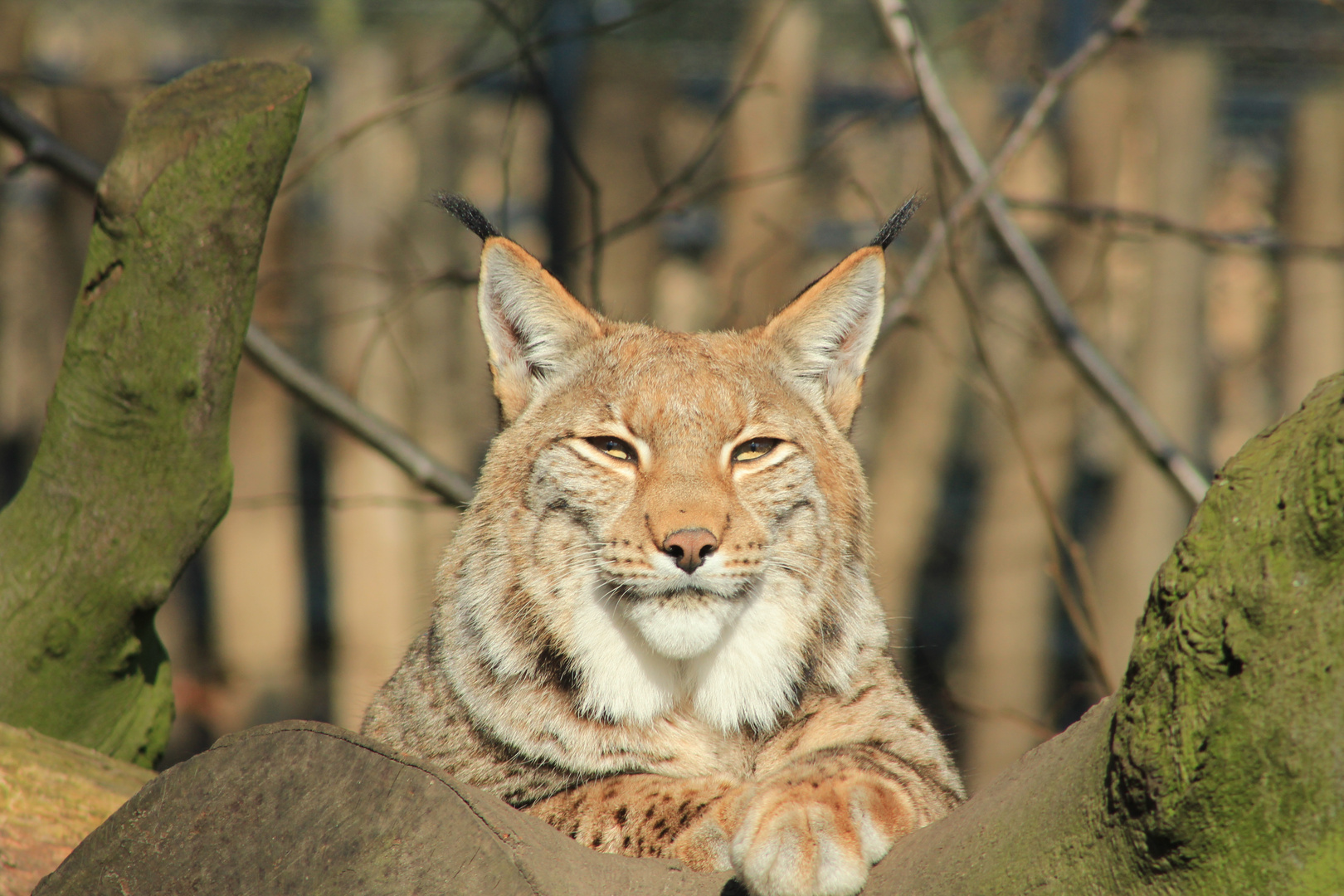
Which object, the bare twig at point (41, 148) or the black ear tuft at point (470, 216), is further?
the bare twig at point (41, 148)

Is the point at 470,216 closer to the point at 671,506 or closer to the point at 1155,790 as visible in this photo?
the point at 671,506

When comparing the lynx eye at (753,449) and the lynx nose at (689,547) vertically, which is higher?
the lynx eye at (753,449)

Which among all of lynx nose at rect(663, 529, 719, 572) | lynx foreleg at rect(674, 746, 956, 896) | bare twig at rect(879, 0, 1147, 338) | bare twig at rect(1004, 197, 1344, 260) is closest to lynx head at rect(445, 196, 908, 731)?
lynx nose at rect(663, 529, 719, 572)

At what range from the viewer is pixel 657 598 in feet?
9.52

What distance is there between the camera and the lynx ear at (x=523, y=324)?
345cm

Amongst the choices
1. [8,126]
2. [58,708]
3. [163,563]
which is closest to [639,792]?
[163,563]

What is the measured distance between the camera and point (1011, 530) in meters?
8.17

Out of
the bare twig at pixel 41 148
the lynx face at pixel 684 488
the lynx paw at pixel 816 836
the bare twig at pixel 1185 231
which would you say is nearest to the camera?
the lynx paw at pixel 816 836

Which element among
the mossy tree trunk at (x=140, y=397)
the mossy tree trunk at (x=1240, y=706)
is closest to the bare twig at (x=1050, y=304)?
the mossy tree trunk at (x=140, y=397)

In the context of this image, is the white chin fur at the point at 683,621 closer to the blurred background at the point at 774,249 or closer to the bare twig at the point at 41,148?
the bare twig at the point at 41,148

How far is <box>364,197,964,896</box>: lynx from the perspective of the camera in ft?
9.41

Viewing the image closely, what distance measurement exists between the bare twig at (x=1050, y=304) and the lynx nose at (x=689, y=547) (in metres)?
2.10

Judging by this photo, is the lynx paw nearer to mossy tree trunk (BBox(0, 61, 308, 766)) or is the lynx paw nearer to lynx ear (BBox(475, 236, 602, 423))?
lynx ear (BBox(475, 236, 602, 423))

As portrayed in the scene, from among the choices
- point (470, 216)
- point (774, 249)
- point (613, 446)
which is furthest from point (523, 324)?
point (774, 249)
